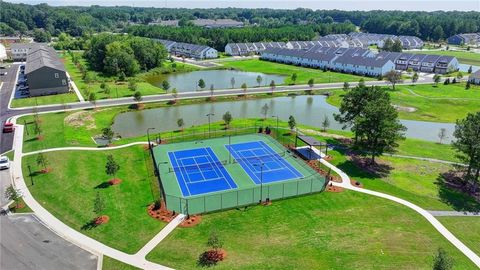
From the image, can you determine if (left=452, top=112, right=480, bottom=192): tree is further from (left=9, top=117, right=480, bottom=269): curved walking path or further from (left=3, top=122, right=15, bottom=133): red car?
(left=3, top=122, right=15, bottom=133): red car

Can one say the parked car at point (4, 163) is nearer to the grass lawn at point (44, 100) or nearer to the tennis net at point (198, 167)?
the tennis net at point (198, 167)

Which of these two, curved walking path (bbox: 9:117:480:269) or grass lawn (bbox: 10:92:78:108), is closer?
curved walking path (bbox: 9:117:480:269)

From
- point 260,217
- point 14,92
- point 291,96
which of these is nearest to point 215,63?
point 291,96

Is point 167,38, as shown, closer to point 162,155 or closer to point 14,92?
point 14,92

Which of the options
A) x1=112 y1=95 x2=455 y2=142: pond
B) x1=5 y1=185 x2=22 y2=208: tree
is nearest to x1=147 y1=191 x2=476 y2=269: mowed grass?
x1=5 y1=185 x2=22 y2=208: tree

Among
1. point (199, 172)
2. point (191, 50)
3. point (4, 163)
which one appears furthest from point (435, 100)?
point (191, 50)

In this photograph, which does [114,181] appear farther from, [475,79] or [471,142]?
[475,79]
